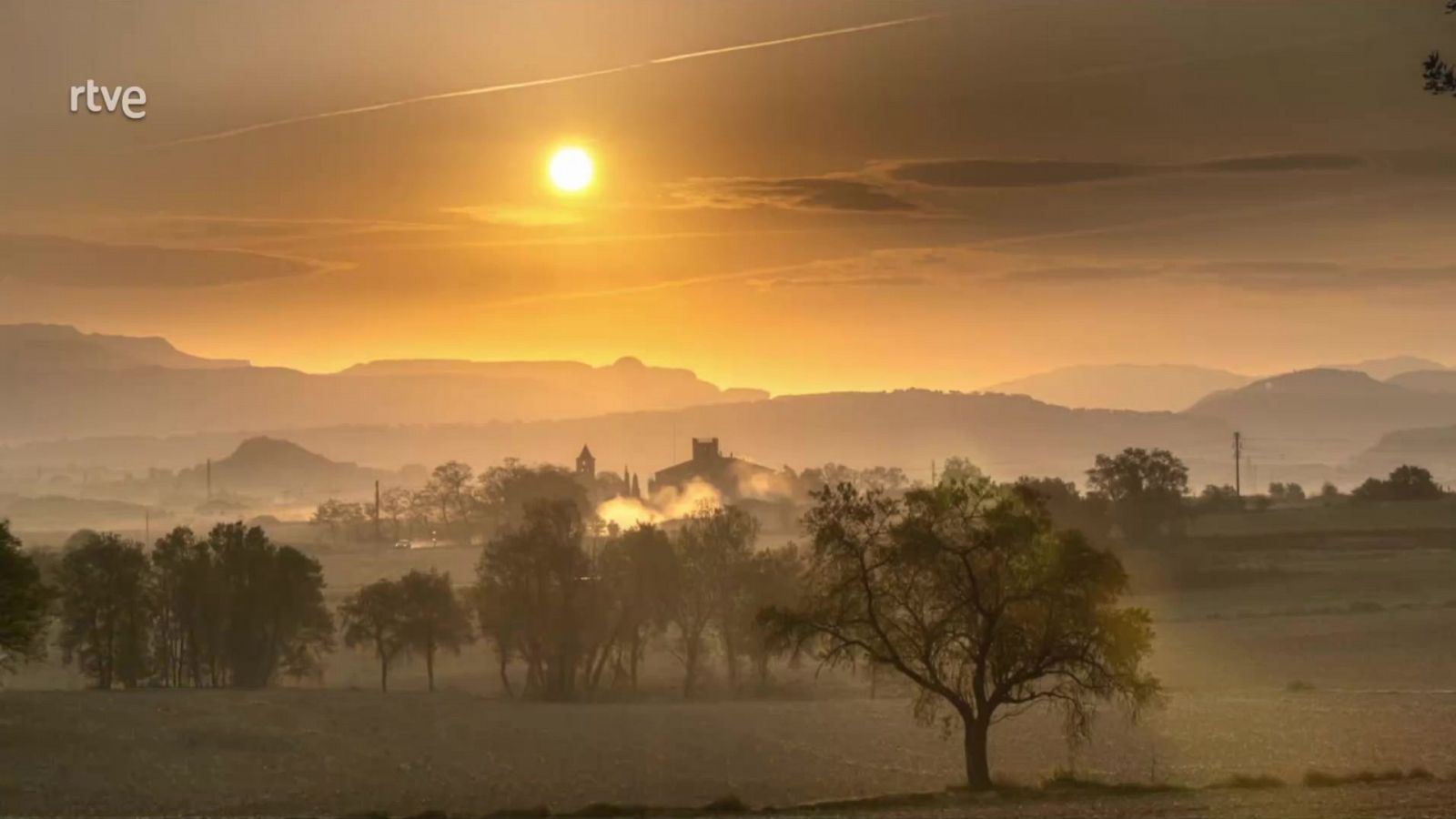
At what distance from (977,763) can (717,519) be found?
6077cm

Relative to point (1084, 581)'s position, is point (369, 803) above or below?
below

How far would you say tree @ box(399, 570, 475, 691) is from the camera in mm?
101375

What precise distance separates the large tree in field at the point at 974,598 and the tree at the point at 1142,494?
4191 inches

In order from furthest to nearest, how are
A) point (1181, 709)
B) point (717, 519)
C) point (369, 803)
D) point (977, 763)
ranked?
1. point (717, 519)
2. point (1181, 709)
3. point (369, 803)
4. point (977, 763)

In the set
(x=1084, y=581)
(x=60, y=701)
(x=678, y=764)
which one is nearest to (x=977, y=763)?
(x=1084, y=581)

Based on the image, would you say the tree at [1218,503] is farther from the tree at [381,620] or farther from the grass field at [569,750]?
the grass field at [569,750]

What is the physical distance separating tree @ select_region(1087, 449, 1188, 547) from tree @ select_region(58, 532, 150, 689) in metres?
89.1

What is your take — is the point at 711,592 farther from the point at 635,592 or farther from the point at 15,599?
the point at 15,599

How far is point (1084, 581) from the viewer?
158 ft

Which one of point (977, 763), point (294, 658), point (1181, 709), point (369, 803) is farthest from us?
point (294, 658)

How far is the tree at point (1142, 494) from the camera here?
155 metres

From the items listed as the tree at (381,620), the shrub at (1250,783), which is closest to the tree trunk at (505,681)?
the tree at (381,620)

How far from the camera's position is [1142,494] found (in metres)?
157

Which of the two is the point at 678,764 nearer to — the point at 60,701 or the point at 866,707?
the point at 866,707
